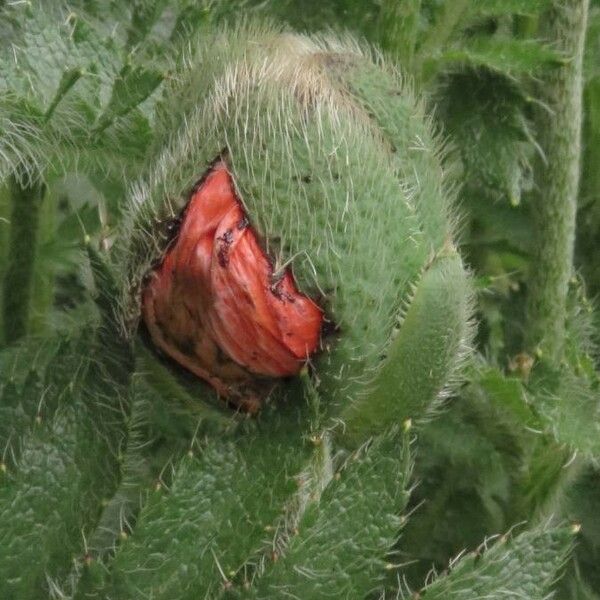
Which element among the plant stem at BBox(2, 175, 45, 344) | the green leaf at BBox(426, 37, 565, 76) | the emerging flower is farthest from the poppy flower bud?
the plant stem at BBox(2, 175, 45, 344)

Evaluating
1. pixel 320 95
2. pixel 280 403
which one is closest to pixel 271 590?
pixel 280 403

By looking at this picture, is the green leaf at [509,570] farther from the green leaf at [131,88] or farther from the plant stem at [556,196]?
the green leaf at [131,88]

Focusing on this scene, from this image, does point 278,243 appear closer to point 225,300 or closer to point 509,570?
point 225,300

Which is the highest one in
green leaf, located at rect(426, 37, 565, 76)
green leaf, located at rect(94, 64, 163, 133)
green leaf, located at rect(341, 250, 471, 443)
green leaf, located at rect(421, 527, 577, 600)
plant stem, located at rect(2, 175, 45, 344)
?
green leaf, located at rect(426, 37, 565, 76)

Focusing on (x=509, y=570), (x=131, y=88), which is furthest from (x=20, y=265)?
(x=509, y=570)

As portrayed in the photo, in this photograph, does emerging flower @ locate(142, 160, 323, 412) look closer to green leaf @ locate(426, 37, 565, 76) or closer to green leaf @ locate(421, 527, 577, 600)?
green leaf @ locate(421, 527, 577, 600)

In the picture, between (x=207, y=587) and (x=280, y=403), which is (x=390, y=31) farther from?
(x=207, y=587)
